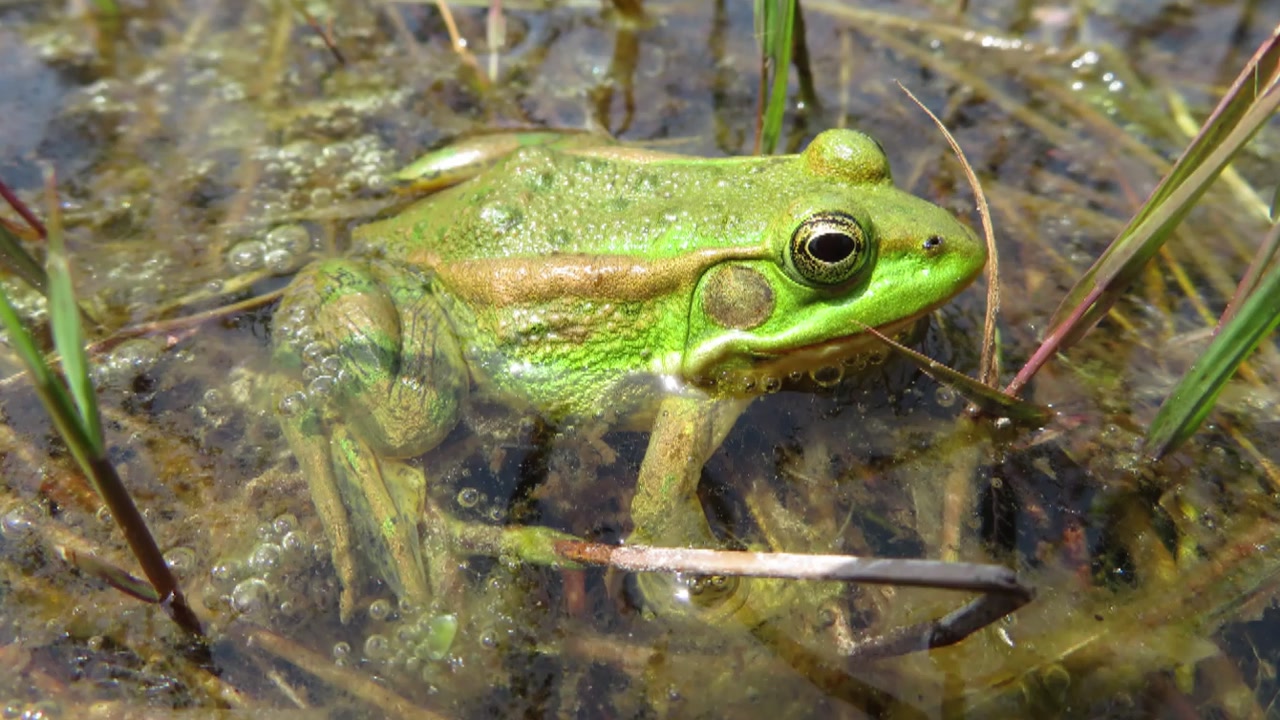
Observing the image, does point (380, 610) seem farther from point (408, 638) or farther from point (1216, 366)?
point (1216, 366)

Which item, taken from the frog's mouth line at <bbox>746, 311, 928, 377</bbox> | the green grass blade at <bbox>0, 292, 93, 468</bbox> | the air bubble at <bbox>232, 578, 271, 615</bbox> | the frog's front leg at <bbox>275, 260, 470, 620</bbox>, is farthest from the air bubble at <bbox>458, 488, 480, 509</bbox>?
the green grass blade at <bbox>0, 292, 93, 468</bbox>

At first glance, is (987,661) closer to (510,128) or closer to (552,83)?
(510,128)

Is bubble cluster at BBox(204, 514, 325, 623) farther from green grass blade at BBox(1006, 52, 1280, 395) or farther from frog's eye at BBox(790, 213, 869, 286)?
green grass blade at BBox(1006, 52, 1280, 395)

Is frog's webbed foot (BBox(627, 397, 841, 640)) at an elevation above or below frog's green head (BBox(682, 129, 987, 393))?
below

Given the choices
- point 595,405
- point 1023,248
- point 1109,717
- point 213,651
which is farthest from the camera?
point 1023,248

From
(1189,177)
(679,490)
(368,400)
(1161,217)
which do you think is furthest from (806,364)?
(368,400)

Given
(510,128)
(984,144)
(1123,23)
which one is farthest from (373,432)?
(1123,23)
